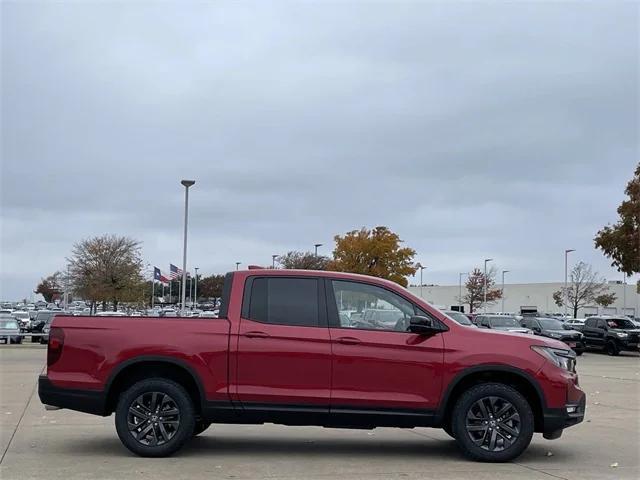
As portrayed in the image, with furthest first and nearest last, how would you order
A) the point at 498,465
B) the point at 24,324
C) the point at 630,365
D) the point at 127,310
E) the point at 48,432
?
1. the point at 127,310
2. the point at 24,324
3. the point at 630,365
4. the point at 48,432
5. the point at 498,465

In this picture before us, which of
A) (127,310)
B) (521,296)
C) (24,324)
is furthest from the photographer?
(521,296)

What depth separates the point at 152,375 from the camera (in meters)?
8.27

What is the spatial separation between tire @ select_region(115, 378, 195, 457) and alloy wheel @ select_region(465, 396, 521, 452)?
2942mm

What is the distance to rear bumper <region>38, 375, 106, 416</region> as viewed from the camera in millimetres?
8047

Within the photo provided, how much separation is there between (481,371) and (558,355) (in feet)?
3.19

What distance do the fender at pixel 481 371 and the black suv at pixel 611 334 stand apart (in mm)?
27954

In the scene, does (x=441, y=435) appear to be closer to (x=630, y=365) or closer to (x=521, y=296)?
(x=630, y=365)

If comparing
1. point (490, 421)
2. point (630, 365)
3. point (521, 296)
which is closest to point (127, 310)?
point (630, 365)

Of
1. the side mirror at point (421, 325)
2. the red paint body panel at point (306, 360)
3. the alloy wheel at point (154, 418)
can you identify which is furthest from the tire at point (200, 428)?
the side mirror at point (421, 325)

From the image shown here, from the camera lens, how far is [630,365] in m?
26.0

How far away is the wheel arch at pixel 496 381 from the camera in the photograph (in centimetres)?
800

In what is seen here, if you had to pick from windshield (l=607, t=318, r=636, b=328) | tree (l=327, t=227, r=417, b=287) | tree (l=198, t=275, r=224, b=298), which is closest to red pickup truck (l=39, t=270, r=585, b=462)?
windshield (l=607, t=318, r=636, b=328)

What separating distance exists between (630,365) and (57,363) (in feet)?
73.5

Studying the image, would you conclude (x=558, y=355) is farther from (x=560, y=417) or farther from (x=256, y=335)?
(x=256, y=335)
